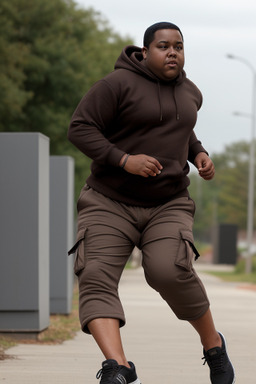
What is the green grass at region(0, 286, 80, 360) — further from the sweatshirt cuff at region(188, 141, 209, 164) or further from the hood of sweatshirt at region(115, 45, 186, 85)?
the hood of sweatshirt at region(115, 45, 186, 85)

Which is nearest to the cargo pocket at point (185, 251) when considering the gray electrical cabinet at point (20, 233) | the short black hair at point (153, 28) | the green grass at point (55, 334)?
the short black hair at point (153, 28)

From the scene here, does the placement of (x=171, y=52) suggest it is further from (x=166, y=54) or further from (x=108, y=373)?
(x=108, y=373)

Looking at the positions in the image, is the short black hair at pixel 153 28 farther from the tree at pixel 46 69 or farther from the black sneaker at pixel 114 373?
the tree at pixel 46 69

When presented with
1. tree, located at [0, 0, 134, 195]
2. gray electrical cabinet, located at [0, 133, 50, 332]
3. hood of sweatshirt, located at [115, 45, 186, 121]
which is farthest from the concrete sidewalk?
tree, located at [0, 0, 134, 195]

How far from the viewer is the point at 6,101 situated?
3262cm

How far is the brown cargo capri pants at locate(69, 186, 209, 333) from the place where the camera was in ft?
16.6

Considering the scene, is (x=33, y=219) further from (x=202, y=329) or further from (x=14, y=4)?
(x=14, y=4)

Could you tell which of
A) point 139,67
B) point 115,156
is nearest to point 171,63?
point 139,67

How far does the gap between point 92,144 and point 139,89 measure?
0.37m

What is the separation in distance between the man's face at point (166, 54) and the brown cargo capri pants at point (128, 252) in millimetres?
625

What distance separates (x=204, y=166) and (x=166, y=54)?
24.6 inches

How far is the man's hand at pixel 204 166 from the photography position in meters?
5.44

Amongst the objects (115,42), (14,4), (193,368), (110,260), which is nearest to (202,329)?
(110,260)

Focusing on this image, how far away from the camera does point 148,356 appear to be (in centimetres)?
766
